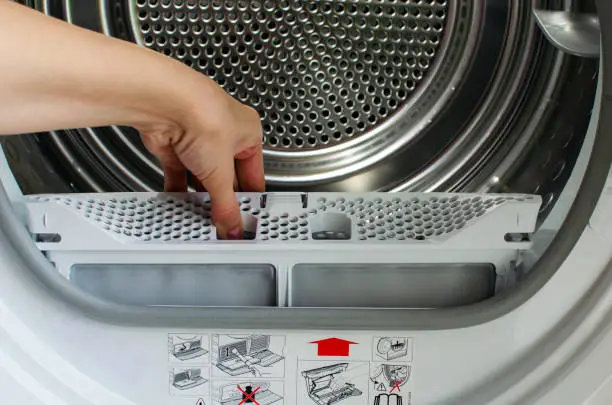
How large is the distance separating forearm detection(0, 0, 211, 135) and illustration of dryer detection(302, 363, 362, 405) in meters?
0.33

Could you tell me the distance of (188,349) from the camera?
677mm

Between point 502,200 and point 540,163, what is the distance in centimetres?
17

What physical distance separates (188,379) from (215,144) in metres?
0.27

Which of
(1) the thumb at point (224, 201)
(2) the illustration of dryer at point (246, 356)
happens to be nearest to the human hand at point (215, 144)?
(1) the thumb at point (224, 201)

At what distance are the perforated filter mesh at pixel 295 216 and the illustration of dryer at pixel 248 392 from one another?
0.17 meters


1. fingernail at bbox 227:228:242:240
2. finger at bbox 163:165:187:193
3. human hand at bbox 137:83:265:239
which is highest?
human hand at bbox 137:83:265:239

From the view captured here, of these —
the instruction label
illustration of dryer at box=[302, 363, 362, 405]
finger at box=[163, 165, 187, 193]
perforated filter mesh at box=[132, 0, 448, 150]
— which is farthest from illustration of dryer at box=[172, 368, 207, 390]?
perforated filter mesh at box=[132, 0, 448, 150]

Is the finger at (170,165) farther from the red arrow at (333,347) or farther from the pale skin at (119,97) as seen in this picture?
the red arrow at (333,347)

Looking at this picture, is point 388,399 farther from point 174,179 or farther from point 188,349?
point 174,179

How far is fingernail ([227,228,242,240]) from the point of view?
0.71m

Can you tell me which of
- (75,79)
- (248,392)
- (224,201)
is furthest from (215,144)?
(248,392)

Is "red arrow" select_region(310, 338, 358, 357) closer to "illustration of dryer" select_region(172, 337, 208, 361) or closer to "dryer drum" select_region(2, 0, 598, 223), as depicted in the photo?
"illustration of dryer" select_region(172, 337, 208, 361)

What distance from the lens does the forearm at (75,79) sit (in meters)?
0.50

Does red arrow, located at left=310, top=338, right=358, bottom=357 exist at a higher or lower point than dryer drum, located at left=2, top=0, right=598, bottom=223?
lower
